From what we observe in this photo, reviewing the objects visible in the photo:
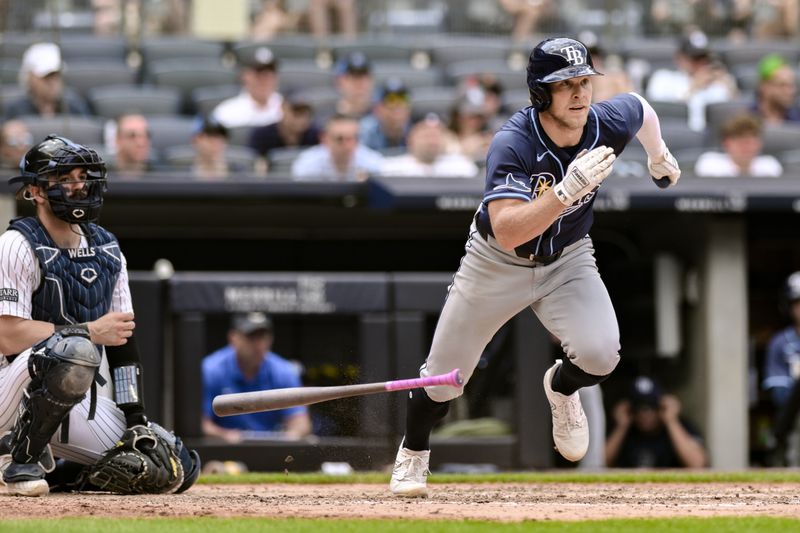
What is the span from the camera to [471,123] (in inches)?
382

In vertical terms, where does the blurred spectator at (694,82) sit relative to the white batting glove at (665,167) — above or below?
above

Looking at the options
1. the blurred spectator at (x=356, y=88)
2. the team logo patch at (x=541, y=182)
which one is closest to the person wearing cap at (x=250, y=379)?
the blurred spectator at (x=356, y=88)

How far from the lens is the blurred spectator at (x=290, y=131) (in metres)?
9.46

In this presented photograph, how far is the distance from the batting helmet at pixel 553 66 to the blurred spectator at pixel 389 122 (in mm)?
4611

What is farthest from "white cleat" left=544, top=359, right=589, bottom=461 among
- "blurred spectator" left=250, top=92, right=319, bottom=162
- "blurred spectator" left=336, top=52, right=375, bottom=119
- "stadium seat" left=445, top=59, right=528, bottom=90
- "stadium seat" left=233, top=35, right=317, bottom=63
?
"stadium seat" left=233, top=35, right=317, bottom=63

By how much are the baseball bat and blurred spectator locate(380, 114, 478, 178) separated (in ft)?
12.3

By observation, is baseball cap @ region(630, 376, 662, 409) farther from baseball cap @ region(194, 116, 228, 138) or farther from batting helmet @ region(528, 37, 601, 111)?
batting helmet @ region(528, 37, 601, 111)

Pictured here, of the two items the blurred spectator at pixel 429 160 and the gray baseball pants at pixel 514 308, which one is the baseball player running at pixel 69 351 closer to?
the gray baseball pants at pixel 514 308

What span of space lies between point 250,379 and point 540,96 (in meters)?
3.48

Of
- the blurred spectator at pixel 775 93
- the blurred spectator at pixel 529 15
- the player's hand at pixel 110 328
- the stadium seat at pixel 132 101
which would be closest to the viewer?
the player's hand at pixel 110 328

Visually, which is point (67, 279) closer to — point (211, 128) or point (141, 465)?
point (141, 465)

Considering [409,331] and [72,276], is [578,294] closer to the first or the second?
[72,276]

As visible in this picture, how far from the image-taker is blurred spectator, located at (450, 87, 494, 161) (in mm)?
9453

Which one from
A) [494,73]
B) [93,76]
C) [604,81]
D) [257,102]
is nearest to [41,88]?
[93,76]
